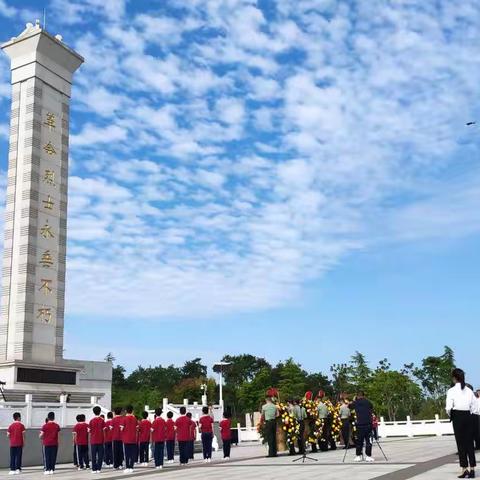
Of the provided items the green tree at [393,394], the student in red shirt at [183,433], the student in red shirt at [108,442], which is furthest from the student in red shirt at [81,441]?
the green tree at [393,394]

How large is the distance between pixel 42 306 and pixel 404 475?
22.8 meters

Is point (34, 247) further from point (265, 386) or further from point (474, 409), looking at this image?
point (265, 386)

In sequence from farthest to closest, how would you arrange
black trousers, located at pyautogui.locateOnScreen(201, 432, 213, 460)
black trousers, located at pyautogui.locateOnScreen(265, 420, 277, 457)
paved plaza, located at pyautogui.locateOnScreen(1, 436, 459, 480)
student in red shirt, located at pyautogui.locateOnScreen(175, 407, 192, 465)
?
black trousers, located at pyautogui.locateOnScreen(265, 420, 277, 457), black trousers, located at pyautogui.locateOnScreen(201, 432, 213, 460), student in red shirt, located at pyautogui.locateOnScreen(175, 407, 192, 465), paved plaza, located at pyautogui.locateOnScreen(1, 436, 459, 480)

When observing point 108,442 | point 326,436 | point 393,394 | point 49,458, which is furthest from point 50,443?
point 393,394

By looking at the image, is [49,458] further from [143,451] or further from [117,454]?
[143,451]

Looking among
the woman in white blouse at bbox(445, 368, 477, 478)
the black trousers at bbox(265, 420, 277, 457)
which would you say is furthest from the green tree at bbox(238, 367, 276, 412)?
the woman in white blouse at bbox(445, 368, 477, 478)

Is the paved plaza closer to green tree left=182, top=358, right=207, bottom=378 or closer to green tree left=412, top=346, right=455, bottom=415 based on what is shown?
green tree left=412, top=346, right=455, bottom=415

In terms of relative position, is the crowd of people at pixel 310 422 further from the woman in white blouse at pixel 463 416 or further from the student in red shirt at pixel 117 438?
the woman in white blouse at pixel 463 416

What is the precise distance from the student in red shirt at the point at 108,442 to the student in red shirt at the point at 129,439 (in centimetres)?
94

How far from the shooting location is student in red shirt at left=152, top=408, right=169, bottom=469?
16.7 m

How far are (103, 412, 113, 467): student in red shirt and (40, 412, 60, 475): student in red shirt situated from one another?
126 cm

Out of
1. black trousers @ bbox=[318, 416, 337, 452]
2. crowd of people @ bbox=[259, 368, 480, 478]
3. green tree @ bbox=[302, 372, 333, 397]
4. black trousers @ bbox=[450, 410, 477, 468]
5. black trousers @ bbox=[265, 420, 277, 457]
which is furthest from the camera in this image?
green tree @ bbox=[302, 372, 333, 397]

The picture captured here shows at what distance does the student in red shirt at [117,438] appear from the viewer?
16438mm

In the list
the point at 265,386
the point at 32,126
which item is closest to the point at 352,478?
the point at 32,126
